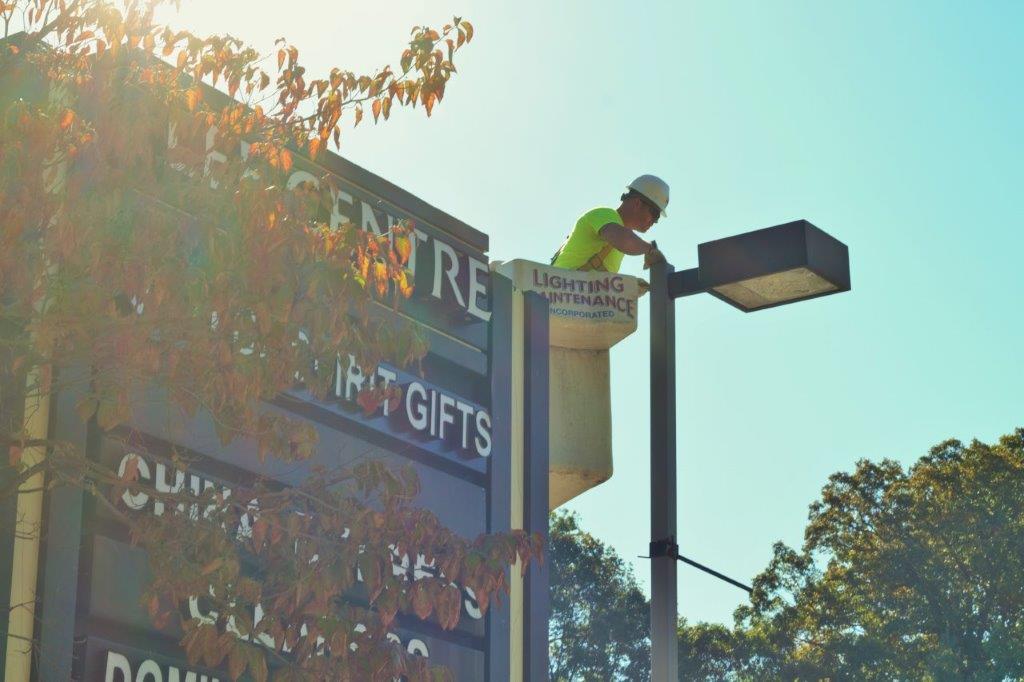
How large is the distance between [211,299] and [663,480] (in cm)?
328

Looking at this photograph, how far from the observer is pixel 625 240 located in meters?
11.5

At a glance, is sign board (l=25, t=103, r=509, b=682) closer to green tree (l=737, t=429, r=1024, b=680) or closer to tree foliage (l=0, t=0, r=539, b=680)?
tree foliage (l=0, t=0, r=539, b=680)

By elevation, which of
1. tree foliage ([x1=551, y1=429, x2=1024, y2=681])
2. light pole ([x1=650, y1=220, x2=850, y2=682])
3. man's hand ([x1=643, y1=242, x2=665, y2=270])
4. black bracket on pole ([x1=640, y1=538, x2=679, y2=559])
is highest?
tree foliage ([x1=551, y1=429, x2=1024, y2=681])

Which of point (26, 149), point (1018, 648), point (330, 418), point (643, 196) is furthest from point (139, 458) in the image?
point (1018, 648)

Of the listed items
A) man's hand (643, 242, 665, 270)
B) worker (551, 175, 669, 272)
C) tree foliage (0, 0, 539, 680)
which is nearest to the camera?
tree foliage (0, 0, 539, 680)

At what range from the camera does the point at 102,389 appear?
7062 mm

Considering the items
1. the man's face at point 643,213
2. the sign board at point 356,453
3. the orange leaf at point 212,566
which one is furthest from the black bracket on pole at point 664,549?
the man's face at point 643,213

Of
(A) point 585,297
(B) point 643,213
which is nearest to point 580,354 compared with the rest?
(A) point 585,297

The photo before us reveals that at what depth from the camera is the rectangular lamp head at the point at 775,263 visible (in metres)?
9.41

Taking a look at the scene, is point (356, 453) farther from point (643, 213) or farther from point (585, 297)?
point (643, 213)

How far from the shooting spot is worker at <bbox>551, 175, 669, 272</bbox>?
12.1 metres

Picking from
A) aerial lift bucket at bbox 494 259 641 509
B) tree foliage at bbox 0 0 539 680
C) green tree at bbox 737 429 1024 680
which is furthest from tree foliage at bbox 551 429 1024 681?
tree foliage at bbox 0 0 539 680

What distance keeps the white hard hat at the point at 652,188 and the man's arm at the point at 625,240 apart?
2.09 feet

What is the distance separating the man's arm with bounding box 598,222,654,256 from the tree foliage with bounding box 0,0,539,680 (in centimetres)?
394
